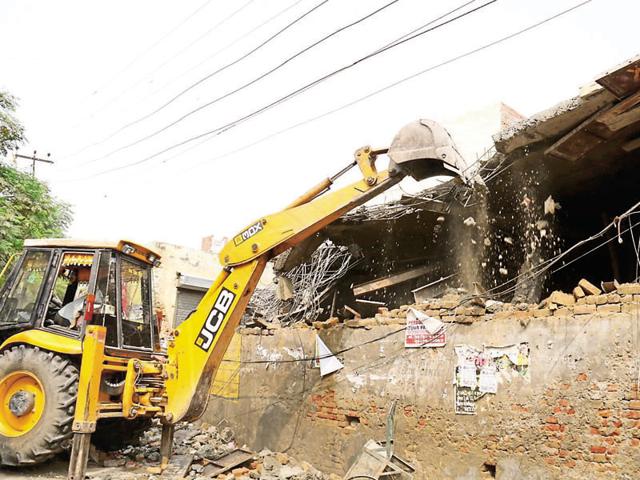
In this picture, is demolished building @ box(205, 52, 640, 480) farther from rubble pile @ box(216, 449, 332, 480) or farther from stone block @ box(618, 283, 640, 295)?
rubble pile @ box(216, 449, 332, 480)

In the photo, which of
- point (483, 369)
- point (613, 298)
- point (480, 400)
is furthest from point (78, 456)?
point (613, 298)

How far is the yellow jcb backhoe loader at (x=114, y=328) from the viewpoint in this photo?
18.5 feet

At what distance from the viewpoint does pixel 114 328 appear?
21.0ft

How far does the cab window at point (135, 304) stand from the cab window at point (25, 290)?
93 centimetres

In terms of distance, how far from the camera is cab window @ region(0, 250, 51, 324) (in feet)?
21.1

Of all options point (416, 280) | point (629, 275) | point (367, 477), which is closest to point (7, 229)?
point (416, 280)

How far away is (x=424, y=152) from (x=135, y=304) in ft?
13.8

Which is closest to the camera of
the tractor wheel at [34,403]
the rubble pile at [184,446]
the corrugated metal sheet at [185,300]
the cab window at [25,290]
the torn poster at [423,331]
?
the tractor wheel at [34,403]

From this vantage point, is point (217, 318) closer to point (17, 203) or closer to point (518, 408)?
point (518, 408)

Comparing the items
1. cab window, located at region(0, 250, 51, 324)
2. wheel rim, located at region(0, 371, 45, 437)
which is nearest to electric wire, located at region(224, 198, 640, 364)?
wheel rim, located at region(0, 371, 45, 437)

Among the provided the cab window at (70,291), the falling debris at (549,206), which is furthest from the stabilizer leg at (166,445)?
the falling debris at (549,206)

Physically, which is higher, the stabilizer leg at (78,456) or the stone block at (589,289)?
the stone block at (589,289)

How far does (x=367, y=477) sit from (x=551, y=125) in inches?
159

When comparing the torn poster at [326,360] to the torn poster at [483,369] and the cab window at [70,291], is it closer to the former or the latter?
the torn poster at [483,369]
